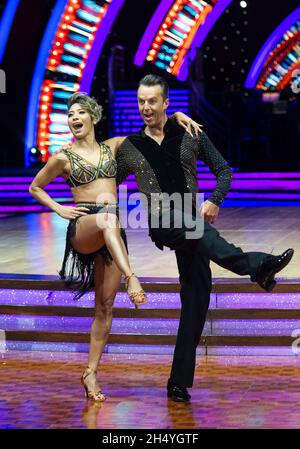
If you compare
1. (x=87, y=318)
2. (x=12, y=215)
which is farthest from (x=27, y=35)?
(x=87, y=318)

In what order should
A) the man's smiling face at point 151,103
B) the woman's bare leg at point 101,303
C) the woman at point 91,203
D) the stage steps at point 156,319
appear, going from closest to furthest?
1. the man's smiling face at point 151,103
2. the woman at point 91,203
3. the woman's bare leg at point 101,303
4. the stage steps at point 156,319

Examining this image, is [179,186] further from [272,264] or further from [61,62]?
[61,62]

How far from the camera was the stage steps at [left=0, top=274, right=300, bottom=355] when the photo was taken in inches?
243

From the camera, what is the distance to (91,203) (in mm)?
→ 5062

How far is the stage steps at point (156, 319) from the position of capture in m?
6.16

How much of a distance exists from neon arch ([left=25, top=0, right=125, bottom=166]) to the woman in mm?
10648

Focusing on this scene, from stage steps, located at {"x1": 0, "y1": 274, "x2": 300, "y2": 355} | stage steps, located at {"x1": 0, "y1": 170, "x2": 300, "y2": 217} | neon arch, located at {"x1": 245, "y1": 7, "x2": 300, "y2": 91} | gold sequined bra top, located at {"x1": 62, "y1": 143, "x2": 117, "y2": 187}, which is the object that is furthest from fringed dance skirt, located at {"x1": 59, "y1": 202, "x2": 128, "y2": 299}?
neon arch, located at {"x1": 245, "y1": 7, "x2": 300, "y2": 91}

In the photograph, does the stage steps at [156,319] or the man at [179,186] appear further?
the stage steps at [156,319]

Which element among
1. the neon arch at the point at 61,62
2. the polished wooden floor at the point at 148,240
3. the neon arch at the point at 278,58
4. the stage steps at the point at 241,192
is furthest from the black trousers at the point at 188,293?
the neon arch at the point at 278,58

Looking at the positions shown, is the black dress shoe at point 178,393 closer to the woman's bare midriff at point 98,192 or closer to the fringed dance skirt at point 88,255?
the fringed dance skirt at point 88,255

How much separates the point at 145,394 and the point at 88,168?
120 centimetres

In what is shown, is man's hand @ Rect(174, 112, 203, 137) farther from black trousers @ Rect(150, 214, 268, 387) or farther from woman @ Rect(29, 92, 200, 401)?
black trousers @ Rect(150, 214, 268, 387)

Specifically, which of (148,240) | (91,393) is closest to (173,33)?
(148,240)
